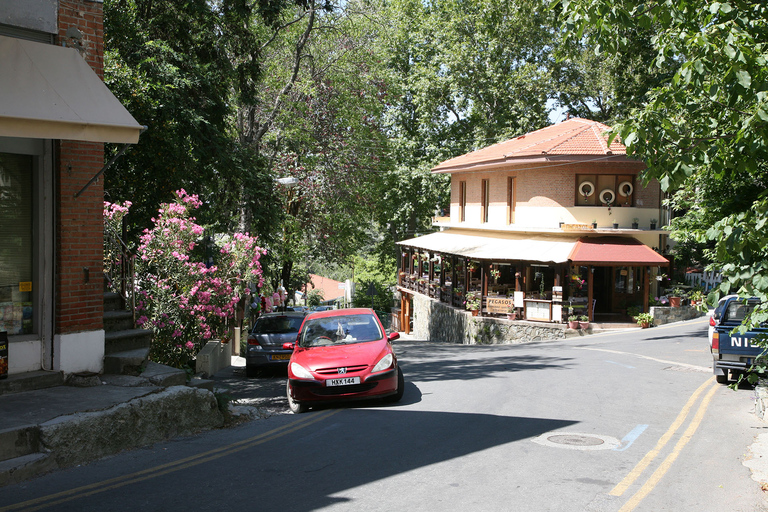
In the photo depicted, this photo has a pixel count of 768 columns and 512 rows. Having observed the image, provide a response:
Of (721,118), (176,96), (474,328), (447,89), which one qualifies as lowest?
(474,328)

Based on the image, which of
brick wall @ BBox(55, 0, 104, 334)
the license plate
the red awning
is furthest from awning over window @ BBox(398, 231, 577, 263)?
brick wall @ BBox(55, 0, 104, 334)

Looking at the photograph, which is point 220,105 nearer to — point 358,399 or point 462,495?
point 358,399

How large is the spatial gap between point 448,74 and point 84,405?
38.3m

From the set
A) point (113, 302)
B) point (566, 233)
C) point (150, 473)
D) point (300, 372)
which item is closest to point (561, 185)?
point (566, 233)

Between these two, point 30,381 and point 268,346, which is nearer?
point 30,381

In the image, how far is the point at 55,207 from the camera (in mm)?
8445

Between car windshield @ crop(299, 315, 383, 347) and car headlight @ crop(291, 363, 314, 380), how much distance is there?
0.73 meters

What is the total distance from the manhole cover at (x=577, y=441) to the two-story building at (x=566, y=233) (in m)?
19.2

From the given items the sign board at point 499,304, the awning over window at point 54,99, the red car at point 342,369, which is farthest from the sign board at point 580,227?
the awning over window at point 54,99

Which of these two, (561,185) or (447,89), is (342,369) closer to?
(561,185)

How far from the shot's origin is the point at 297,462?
7094 mm

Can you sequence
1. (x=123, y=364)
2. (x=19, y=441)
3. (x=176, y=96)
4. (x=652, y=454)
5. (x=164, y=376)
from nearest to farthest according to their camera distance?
(x=19, y=441) < (x=652, y=454) < (x=164, y=376) < (x=123, y=364) < (x=176, y=96)

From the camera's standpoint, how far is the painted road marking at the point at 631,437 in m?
8.01

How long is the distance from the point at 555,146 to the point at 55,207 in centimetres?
2440
